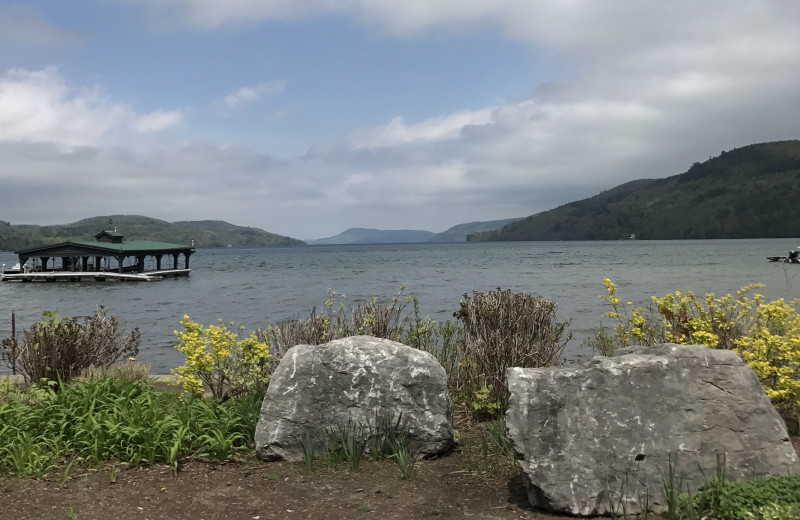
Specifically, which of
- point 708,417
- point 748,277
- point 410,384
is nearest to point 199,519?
point 410,384

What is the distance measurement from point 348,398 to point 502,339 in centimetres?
246

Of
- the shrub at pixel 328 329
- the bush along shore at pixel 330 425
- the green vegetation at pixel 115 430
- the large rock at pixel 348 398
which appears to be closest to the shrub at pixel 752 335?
the bush along shore at pixel 330 425

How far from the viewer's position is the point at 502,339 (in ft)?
25.1

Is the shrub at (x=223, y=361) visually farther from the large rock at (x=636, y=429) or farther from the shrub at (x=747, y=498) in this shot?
the shrub at (x=747, y=498)

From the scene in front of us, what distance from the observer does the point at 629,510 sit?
4.66 metres

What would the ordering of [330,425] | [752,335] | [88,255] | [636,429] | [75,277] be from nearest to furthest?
[636,429]
[330,425]
[752,335]
[75,277]
[88,255]

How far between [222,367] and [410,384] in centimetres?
241

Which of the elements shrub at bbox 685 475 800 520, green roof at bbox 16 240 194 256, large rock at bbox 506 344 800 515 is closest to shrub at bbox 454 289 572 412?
large rock at bbox 506 344 800 515

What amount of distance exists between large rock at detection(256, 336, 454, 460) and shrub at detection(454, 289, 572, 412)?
142cm

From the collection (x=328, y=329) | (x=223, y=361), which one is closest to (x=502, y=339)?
(x=328, y=329)

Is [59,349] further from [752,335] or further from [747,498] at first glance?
[752,335]

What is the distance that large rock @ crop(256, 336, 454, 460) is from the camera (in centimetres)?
591

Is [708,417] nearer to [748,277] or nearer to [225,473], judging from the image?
[225,473]

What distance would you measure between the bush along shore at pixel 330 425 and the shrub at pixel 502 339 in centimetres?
1
